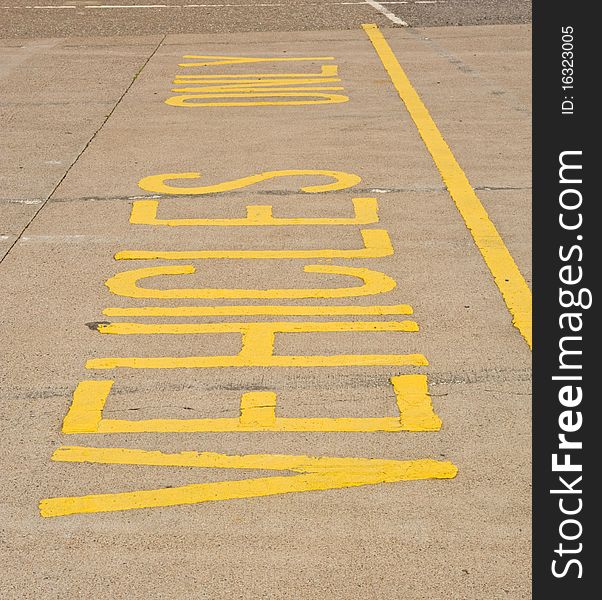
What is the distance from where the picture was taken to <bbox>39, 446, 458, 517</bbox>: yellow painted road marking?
4.47m

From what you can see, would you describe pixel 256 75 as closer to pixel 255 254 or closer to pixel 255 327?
pixel 255 254

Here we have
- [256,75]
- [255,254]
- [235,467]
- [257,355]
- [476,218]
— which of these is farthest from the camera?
[256,75]

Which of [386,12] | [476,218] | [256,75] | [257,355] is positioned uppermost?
[257,355]

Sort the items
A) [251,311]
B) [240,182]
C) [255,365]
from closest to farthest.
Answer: [255,365] → [251,311] → [240,182]

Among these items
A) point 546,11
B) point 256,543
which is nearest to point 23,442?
point 256,543

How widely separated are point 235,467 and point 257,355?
1087 millimetres

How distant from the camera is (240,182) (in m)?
8.73

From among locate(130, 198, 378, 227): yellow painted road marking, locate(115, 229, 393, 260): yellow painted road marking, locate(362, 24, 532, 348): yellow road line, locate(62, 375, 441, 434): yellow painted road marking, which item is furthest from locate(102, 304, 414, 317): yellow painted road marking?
locate(130, 198, 378, 227): yellow painted road marking

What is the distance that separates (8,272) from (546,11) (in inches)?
162

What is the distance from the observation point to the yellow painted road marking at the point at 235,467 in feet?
14.7

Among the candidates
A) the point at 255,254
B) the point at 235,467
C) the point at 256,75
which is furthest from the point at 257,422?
the point at 256,75

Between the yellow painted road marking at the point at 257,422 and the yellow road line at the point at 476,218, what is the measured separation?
3.06ft

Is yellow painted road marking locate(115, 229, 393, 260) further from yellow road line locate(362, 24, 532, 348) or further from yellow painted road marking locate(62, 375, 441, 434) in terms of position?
yellow painted road marking locate(62, 375, 441, 434)

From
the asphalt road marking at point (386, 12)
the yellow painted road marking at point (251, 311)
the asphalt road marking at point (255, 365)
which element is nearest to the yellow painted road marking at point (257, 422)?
the asphalt road marking at point (255, 365)
